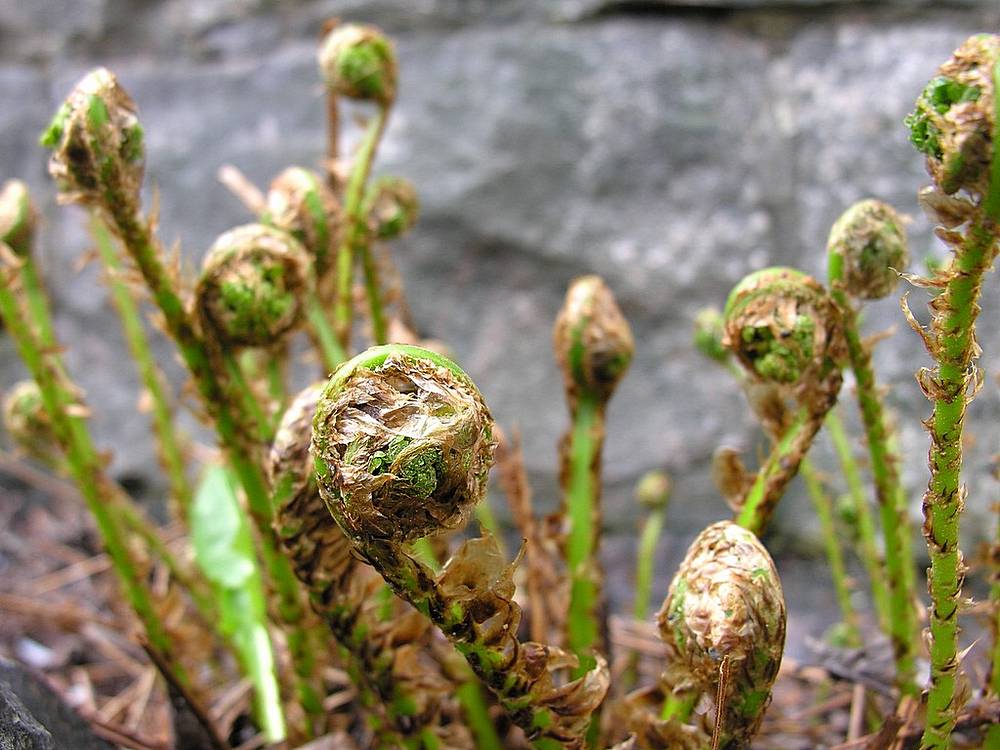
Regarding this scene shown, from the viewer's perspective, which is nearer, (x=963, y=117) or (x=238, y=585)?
(x=963, y=117)

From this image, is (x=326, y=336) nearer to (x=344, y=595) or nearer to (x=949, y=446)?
(x=344, y=595)

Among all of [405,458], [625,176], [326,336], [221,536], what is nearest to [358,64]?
[326,336]

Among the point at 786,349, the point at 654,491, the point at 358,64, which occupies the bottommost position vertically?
the point at 654,491

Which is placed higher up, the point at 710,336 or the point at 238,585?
the point at 710,336

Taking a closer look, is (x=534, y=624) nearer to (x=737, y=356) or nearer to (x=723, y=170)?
(x=737, y=356)

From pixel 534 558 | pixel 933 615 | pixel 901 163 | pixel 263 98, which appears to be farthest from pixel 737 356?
pixel 263 98

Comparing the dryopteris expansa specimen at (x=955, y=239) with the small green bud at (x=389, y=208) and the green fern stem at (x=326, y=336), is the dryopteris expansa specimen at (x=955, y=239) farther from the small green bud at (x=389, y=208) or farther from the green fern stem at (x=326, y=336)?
the small green bud at (x=389, y=208)

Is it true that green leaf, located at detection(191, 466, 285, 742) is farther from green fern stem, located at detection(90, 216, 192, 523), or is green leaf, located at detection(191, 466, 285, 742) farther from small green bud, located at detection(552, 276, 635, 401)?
small green bud, located at detection(552, 276, 635, 401)
